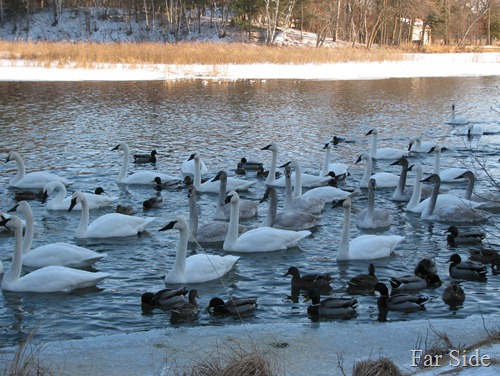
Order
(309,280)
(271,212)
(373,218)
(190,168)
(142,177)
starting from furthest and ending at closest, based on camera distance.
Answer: (190,168) → (142,177) → (373,218) → (271,212) → (309,280)

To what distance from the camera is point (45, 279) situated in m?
8.00

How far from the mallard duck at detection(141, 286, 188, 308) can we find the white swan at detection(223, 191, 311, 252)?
2121mm

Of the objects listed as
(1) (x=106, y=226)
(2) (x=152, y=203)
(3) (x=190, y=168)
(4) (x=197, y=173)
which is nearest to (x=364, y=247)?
(1) (x=106, y=226)

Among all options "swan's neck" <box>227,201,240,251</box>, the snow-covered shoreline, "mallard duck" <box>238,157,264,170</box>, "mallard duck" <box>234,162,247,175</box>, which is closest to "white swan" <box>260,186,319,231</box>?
"swan's neck" <box>227,201,240,251</box>

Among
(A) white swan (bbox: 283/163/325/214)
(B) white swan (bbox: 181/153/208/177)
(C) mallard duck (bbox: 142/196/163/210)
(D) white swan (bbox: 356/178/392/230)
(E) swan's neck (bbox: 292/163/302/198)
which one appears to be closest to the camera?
(D) white swan (bbox: 356/178/392/230)

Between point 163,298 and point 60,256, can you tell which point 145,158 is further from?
point 163,298

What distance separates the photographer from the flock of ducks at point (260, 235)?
7.67 metres

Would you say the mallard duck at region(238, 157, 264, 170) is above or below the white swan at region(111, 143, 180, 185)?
above

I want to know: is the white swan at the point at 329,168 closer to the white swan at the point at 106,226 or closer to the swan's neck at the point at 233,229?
the swan's neck at the point at 233,229

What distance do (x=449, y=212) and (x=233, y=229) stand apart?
369 centimetres

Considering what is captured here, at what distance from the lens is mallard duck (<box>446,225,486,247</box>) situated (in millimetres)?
9984

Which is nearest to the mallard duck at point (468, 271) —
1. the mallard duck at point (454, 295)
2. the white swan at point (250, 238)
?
the mallard duck at point (454, 295)

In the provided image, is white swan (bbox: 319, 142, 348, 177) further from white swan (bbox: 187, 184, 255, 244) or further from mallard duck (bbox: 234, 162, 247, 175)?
white swan (bbox: 187, 184, 255, 244)

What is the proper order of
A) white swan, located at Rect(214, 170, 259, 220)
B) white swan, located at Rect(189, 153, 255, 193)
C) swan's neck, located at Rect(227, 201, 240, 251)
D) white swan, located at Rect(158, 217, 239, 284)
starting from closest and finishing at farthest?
1. white swan, located at Rect(158, 217, 239, 284)
2. swan's neck, located at Rect(227, 201, 240, 251)
3. white swan, located at Rect(214, 170, 259, 220)
4. white swan, located at Rect(189, 153, 255, 193)
